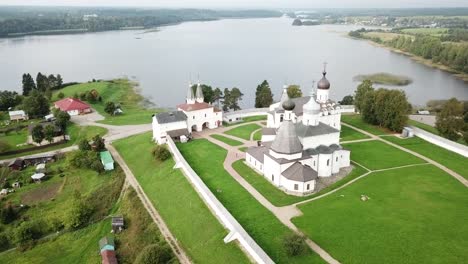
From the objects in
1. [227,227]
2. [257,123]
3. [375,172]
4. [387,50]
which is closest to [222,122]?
[257,123]

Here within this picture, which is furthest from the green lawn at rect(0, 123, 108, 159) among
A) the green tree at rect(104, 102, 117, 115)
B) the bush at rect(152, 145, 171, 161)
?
the bush at rect(152, 145, 171, 161)

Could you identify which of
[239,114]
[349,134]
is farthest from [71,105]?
[349,134]

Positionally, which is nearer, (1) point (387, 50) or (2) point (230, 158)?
(2) point (230, 158)

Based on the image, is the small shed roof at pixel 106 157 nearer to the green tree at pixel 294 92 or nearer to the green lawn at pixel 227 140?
the green lawn at pixel 227 140

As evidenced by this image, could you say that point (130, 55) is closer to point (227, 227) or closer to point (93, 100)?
point (93, 100)

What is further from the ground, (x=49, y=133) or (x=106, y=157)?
(x=49, y=133)

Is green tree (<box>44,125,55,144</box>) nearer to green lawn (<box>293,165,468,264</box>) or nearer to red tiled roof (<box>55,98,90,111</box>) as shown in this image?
red tiled roof (<box>55,98,90,111</box>)

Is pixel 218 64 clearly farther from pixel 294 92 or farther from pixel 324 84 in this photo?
pixel 324 84
